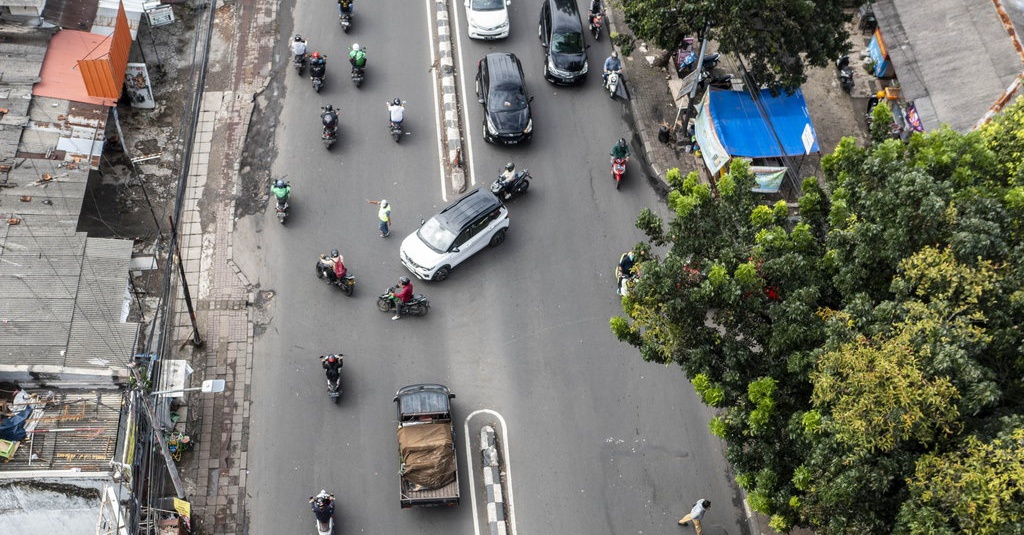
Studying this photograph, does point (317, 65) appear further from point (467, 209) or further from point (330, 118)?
point (467, 209)

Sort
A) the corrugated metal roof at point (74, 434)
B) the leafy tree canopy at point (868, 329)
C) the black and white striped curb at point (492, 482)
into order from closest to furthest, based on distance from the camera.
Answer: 1. the leafy tree canopy at point (868, 329)
2. the corrugated metal roof at point (74, 434)
3. the black and white striped curb at point (492, 482)

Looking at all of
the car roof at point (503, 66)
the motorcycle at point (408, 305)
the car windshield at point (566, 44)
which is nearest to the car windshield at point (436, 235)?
the motorcycle at point (408, 305)

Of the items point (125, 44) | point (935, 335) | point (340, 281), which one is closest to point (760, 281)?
point (935, 335)

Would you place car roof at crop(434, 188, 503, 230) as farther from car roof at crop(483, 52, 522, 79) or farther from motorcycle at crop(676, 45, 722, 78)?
motorcycle at crop(676, 45, 722, 78)

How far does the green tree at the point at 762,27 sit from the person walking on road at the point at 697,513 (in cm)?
1350

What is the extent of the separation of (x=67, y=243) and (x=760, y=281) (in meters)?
16.8

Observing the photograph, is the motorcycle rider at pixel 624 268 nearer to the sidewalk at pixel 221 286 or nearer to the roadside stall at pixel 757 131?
the roadside stall at pixel 757 131

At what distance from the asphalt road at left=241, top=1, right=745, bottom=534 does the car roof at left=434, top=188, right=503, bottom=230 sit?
157 cm

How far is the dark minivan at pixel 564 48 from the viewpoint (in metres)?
32.1

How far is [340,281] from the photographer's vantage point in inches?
1042

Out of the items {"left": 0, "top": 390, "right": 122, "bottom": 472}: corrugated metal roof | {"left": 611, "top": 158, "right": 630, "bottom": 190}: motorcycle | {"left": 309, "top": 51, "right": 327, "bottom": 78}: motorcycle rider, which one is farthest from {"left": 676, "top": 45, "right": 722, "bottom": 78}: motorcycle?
{"left": 0, "top": 390, "right": 122, "bottom": 472}: corrugated metal roof

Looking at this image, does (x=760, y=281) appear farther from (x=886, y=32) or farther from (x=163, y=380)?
(x=886, y=32)

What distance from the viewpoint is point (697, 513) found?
22.5m

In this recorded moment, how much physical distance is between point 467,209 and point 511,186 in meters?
2.43
